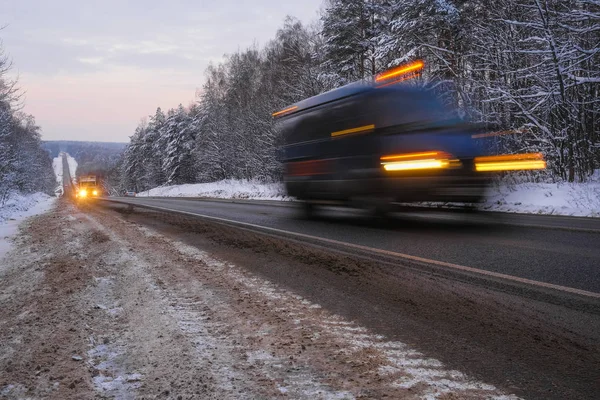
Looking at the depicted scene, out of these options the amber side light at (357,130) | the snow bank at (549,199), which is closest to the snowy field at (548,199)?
the snow bank at (549,199)

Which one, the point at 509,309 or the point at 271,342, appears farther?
the point at 509,309

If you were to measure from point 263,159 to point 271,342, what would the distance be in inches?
1386

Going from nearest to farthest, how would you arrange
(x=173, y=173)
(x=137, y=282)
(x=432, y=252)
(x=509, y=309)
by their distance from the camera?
(x=509, y=309) → (x=137, y=282) → (x=432, y=252) → (x=173, y=173)

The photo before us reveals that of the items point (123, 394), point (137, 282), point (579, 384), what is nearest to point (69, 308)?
point (137, 282)

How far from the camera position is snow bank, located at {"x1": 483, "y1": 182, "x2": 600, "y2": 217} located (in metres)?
10.4

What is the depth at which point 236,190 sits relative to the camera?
3325 centimetres

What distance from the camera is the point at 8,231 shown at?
35.4 ft

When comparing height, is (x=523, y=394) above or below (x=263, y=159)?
below

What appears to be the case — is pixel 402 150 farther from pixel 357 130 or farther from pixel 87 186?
pixel 87 186

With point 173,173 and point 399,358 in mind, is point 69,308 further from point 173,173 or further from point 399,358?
point 173,173

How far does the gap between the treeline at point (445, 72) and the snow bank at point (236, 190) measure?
122 inches

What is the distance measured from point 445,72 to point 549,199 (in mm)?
9931

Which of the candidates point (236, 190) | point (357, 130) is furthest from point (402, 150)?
point (236, 190)

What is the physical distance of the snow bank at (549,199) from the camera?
10383 mm
